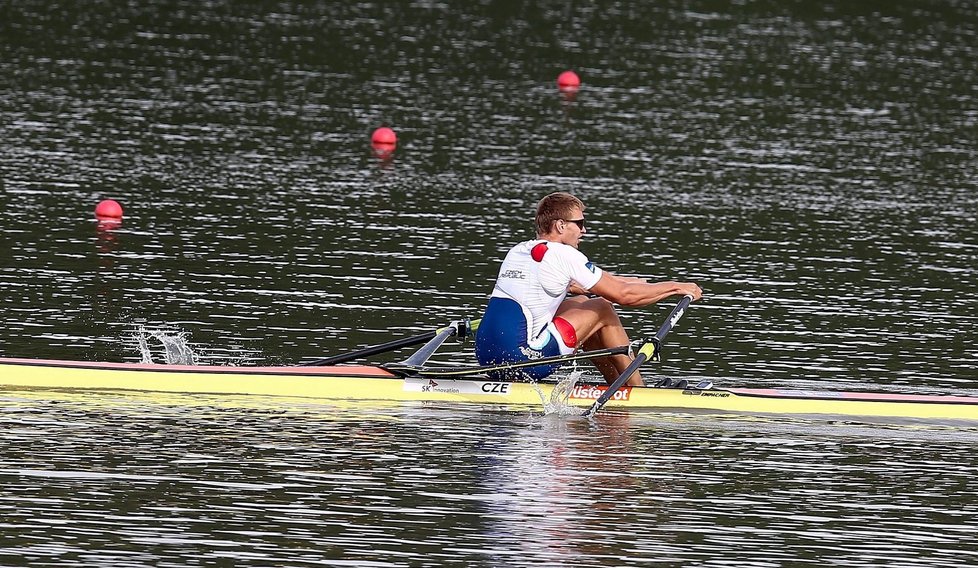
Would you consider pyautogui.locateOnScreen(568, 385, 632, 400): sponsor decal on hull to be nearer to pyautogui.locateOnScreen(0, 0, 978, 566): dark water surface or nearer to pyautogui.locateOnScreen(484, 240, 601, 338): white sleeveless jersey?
pyautogui.locateOnScreen(0, 0, 978, 566): dark water surface

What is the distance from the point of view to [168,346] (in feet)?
43.1

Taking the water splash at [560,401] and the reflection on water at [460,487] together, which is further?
the water splash at [560,401]

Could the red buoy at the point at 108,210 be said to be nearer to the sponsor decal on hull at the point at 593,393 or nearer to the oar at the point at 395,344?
the oar at the point at 395,344

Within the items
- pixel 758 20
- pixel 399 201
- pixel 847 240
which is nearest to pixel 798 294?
pixel 847 240

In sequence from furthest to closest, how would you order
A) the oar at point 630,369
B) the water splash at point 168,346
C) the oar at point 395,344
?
the water splash at point 168,346
the oar at point 395,344
the oar at point 630,369

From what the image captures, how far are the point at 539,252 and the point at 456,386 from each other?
972 mm

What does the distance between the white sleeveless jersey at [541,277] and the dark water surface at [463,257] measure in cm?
71

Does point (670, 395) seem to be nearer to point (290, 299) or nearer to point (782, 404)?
point (782, 404)

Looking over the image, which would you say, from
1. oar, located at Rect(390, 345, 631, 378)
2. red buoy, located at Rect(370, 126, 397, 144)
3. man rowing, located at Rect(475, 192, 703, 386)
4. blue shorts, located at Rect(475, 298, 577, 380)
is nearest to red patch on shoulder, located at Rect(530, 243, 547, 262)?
man rowing, located at Rect(475, 192, 703, 386)

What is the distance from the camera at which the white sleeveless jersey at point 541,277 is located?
1195 centimetres

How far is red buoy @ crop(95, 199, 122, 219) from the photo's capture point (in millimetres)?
18358

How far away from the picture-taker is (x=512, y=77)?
29688 millimetres

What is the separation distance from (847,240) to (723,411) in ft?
23.4

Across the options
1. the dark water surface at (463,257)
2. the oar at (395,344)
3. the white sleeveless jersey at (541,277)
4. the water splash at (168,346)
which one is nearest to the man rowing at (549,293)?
the white sleeveless jersey at (541,277)
